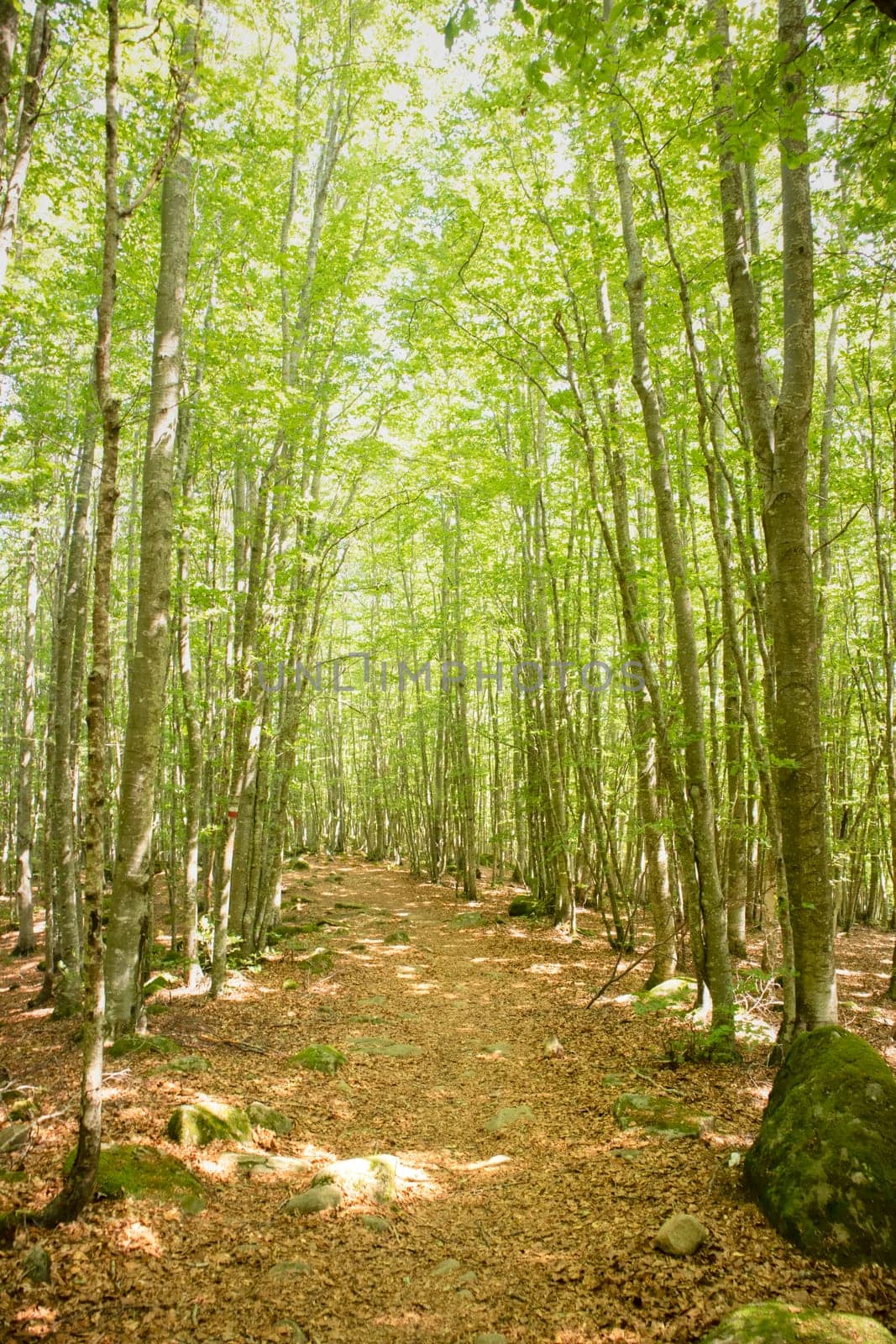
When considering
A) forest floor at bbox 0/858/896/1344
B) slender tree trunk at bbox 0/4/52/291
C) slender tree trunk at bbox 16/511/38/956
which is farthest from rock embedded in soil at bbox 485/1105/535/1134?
slender tree trunk at bbox 16/511/38/956

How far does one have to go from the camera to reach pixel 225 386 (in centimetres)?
736

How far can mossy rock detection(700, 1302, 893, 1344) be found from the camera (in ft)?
7.54

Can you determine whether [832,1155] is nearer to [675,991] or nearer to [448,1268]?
[448,1268]

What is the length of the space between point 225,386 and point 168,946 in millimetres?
9955

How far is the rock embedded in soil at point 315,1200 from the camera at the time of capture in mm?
3725

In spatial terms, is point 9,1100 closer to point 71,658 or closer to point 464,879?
point 71,658

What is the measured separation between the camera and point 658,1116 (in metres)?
4.70

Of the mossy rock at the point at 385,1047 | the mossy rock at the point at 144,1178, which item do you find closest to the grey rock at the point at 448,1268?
the mossy rock at the point at 144,1178

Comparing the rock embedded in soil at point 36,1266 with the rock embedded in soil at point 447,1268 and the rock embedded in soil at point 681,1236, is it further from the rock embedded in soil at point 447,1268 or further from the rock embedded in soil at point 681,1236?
the rock embedded in soil at point 681,1236

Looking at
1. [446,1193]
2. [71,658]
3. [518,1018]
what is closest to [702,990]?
[518,1018]

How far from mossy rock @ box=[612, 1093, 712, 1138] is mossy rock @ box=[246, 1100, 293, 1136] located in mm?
2290

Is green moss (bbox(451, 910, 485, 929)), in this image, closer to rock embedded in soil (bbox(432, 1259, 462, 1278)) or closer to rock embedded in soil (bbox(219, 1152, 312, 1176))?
rock embedded in soil (bbox(219, 1152, 312, 1176))

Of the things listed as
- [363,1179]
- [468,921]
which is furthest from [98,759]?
[468,921]

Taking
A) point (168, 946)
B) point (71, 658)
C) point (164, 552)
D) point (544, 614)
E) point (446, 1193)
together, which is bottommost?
point (168, 946)
